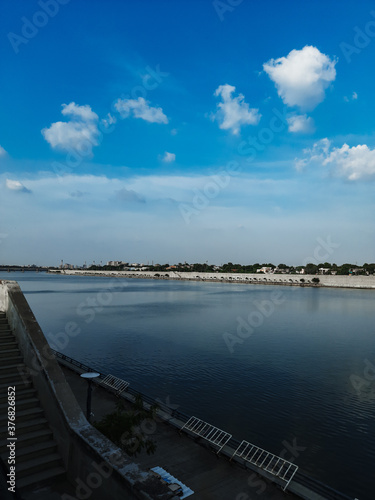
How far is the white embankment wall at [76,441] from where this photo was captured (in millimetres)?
5934

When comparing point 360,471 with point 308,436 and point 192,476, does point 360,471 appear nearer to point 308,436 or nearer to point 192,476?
point 308,436

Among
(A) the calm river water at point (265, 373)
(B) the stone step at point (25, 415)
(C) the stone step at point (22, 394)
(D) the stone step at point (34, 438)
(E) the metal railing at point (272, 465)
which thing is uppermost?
(C) the stone step at point (22, 394)

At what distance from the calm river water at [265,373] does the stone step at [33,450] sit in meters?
11.0

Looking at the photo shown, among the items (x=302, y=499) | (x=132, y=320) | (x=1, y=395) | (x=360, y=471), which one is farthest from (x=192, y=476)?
(x=132, y=320)

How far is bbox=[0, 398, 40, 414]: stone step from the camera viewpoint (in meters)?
8.77

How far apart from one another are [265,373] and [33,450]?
A: 22.7m

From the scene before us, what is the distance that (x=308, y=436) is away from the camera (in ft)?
56.8

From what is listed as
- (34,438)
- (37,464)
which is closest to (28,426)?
(34,438)

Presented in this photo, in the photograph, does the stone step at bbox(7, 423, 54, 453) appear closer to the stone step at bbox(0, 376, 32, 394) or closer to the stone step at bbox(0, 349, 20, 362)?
the stone step at bbox(0, 376, 32, 394)

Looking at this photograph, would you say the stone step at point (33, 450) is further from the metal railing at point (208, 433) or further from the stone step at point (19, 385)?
the metal railing at point (208, 433)

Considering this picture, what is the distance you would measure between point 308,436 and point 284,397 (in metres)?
5.28

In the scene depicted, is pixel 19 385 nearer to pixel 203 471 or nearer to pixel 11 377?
pixel 11 377

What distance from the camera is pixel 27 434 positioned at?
834cm

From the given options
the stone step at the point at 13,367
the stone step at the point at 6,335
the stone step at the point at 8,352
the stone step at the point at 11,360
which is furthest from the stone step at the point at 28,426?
the stone step at the point at 6,335
